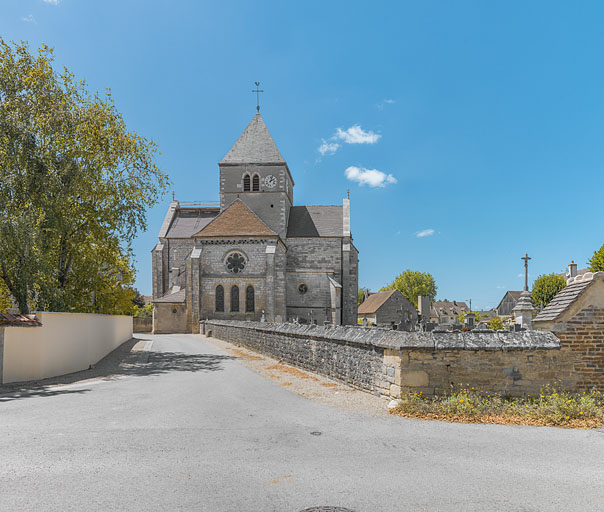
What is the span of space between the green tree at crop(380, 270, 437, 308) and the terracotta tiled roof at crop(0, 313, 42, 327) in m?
71.3

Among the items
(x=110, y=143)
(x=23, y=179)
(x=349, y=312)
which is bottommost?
(x=349, y=312)

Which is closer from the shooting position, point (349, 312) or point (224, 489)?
point (224, 489)

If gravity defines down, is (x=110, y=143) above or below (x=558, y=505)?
above

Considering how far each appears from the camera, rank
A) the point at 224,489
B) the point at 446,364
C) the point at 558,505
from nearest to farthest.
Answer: the point at 558,505 < the point at 224,489 < the point at 446,364

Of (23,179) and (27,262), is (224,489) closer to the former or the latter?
(27,262)

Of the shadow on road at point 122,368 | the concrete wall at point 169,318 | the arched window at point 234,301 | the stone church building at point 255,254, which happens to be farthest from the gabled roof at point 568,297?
the concrete wall at point 169,318

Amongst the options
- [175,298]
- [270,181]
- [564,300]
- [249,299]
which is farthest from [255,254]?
[564,300]

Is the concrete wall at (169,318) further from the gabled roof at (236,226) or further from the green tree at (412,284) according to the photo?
the green tree at (412,284)

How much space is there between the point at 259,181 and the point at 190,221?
9.19m

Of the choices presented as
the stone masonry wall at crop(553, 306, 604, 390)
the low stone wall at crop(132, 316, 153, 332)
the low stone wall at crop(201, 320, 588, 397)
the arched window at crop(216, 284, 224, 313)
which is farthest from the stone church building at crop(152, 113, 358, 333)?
the stone masonry wall at crop(553, 306, 604, 390)

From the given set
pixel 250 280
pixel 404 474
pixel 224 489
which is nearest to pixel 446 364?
pixel 404 474

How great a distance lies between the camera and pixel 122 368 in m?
15.1

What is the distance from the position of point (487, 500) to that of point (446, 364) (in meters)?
3.94

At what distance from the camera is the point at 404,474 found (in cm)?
505
